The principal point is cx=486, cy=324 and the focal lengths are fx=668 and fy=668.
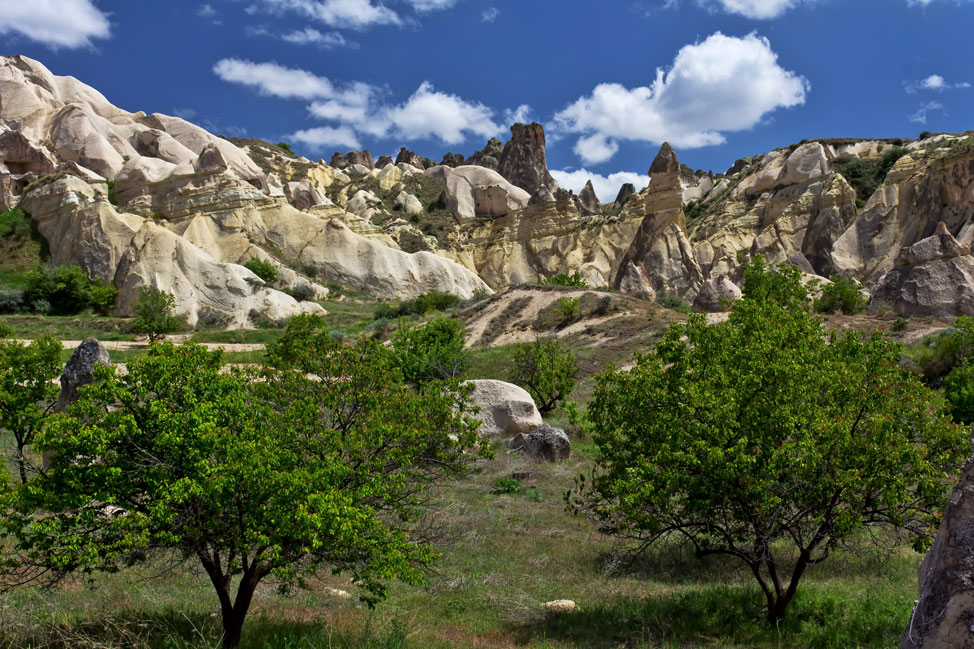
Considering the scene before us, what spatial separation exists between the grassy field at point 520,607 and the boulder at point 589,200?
234 ft

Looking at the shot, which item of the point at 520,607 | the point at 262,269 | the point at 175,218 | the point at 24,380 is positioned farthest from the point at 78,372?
the point at 175,218

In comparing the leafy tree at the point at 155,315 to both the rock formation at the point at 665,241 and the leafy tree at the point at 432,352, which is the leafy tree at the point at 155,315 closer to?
the leafy tree at the point at 432,352

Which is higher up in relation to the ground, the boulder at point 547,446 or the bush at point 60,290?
the bush at point 60,290

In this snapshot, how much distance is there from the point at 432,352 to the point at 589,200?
6013 centimetres

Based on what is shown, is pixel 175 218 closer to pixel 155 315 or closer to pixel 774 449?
pixel 155 315

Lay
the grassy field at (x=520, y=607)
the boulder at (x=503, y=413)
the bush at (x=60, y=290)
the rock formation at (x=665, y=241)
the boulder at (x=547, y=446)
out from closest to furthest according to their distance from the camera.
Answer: the grassy field at (x=520, y=607) < the boulder at (x=547, y=446) < the boulder at (x=503, y=413) < the bush at (x=60, y=290) < the rock formation at (x=665, y=241)

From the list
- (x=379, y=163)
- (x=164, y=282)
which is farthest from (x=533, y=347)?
(x=379, y=163)

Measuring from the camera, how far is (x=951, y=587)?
402cm

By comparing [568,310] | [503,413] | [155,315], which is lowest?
[503,413]

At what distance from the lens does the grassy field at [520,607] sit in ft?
22.9

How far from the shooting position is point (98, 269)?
5169 centimetres

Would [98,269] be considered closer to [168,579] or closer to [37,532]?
[168,579]

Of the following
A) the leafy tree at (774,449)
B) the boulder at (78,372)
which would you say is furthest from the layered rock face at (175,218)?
the leafy tree at (774,449)

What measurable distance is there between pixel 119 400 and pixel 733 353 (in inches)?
283
